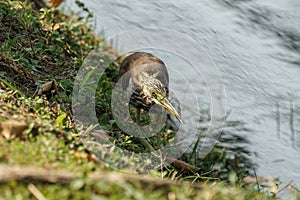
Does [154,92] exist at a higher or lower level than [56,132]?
lower

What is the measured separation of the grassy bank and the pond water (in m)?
0.44

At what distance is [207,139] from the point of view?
6055 millimetres

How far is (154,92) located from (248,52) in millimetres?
1717

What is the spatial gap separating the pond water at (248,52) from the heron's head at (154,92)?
1015 millimetres

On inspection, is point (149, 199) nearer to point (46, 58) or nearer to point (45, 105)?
point (45, 105)

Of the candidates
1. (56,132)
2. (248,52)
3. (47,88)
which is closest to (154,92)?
(47,88)

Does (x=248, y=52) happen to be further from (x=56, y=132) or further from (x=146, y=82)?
(x=56, y=132)

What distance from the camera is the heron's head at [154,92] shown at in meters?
5.47

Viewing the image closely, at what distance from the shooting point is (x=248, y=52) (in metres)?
6.82

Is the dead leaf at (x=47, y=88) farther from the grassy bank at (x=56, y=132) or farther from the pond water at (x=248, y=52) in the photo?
the pond water at (x=248, y=52)

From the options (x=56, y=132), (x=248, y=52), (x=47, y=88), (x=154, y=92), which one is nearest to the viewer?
(x=56, y=132)

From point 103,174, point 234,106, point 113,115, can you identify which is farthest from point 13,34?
point 103,174

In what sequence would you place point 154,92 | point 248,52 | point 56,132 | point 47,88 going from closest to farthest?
1. point 56,132
2. point 47,88
3. point 154,92
4. point 248,52

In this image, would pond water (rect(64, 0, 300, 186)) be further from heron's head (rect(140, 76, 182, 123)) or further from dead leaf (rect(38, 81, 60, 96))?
dead leaf (rect(38, 81, 60, 96))
